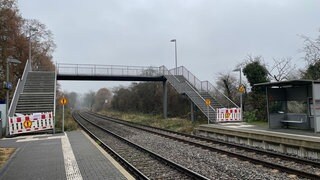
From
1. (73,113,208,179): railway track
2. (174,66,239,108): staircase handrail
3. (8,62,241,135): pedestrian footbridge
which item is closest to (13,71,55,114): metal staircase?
(8,62,241,135): pedestrian footbridge

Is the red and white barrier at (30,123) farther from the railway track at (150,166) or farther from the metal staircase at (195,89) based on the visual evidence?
the metal staircase at (195,89)

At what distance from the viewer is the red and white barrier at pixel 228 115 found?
25.1 meters

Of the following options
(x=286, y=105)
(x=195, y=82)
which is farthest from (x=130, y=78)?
(x=286, y=105)

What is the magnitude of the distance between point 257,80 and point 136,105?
3107 centimetres

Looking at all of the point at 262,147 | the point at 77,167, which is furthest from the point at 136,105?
the point at 77,167

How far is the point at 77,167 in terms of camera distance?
9.81 metres

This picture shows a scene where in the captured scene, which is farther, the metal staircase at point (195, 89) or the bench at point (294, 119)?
the metal staircase at point (195, 89)

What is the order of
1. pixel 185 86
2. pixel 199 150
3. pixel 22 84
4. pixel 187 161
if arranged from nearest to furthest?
1. pixel 187 161
2. pixel 199 150
3. pixel 22 84
4. pixel 185 86

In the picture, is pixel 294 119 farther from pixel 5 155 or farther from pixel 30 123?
pixel 30 123

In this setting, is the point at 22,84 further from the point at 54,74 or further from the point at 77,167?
the point at 77,167

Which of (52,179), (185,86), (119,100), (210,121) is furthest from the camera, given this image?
(119,100)

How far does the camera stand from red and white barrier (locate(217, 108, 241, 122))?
25.1 metres

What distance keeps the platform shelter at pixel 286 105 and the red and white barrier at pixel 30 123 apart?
45.3ft

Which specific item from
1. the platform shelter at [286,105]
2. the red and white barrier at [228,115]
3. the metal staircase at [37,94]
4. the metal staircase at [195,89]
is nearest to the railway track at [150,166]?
the platform shelter at [286,105]
